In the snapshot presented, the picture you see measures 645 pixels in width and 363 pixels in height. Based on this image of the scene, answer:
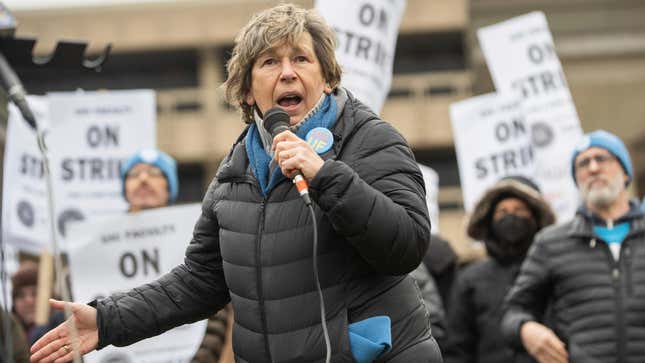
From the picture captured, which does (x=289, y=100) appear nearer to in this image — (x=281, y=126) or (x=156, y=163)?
(x=281, y=126)

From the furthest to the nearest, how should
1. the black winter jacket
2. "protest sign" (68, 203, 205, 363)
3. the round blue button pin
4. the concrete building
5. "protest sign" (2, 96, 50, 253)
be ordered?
the concrete building < "protest sign" (2, 96, 50, 253) < the black winter jacket < "protest sign" (68, 203, 205, 363) < the round blue button pin

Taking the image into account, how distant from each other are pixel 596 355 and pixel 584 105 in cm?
3070

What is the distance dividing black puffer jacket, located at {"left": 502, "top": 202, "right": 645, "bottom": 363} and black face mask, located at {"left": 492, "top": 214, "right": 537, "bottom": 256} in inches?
51.1

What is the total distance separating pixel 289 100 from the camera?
397 centimetres

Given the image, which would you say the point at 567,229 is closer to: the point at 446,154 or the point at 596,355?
the point at 596,355

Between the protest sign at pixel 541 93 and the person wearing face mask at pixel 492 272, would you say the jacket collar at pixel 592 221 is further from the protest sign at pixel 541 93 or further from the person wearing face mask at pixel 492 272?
the protest sign at pixel 541 93

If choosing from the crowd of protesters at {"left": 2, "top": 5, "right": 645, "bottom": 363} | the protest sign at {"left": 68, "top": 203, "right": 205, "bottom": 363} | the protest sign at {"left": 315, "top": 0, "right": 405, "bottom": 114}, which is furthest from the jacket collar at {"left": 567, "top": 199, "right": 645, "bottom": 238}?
the crowd of protesters at {"left": 2, "top": 5, "right": 645, "bottom": 363}

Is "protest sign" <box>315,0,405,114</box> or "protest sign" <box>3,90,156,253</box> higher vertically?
"protest sign" <box>315,0,405,114</box>

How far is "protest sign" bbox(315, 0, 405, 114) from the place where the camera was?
7730mm

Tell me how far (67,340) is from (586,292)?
2827mm

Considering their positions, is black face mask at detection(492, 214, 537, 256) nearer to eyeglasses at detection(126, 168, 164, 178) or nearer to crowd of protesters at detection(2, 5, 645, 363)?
eyeglasses at detection(126, 168, 164, 178)

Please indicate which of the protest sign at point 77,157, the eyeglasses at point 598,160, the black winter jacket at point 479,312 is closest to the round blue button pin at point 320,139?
the eyeglasses at point 598,160

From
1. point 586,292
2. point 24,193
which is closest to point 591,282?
point 586,292

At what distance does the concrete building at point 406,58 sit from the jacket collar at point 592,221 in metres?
29.6
